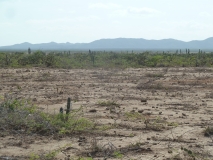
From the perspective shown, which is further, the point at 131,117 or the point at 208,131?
the point at 131,117

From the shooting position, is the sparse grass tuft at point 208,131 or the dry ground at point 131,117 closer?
the dry ground at point 131,117

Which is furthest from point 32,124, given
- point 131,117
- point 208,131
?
point 208,131

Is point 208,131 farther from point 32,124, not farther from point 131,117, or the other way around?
point 32,124

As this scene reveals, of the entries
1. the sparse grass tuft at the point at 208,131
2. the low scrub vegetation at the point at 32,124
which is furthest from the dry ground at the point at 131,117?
the low scrub vegetation at the point at 32,124

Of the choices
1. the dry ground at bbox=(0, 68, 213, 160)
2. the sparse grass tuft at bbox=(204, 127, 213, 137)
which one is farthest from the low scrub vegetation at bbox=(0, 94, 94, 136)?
the sparse grass tuft at bbox=(204, 127, 213, 137)

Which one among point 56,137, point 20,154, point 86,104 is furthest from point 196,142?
point 86,104

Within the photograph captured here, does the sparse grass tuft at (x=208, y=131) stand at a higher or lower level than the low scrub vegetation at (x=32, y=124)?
lower

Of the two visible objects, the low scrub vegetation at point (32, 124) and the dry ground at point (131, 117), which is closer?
the dry ground at point (131, 117)

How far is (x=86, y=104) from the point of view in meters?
11.3

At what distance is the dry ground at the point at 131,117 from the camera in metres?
6.62

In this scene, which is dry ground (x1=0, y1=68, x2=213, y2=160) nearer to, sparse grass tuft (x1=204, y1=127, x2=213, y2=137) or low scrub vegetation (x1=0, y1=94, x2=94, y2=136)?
sparse grass tuft (x1=204, y1=127, x2=213, y2=137)

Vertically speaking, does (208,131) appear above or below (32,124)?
below

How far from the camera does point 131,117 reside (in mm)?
9391

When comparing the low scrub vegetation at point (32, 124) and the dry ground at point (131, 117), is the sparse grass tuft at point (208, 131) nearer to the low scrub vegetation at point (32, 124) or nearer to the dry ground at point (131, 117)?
the dry ground at point (131, 117)
